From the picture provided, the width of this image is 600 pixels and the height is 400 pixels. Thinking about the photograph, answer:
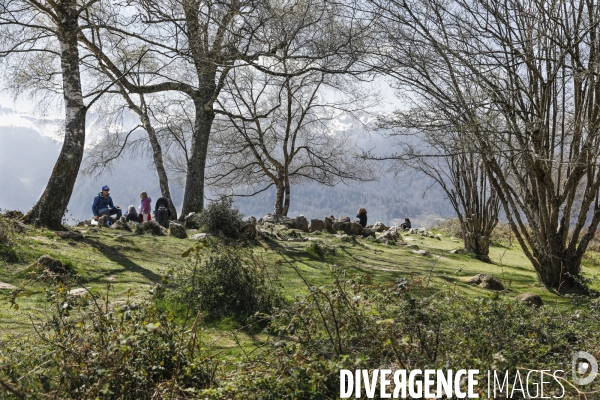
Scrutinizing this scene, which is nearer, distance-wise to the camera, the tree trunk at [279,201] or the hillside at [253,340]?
the hillside at [253,340]

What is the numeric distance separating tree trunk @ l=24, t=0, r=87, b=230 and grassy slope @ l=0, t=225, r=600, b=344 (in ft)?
2.47

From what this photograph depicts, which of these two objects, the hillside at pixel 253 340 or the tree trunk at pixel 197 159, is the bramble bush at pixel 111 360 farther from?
the tree trunk at pixel 197 159

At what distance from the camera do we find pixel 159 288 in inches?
142

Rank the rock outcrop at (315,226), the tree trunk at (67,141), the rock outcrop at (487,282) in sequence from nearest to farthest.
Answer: the rock outcrop at (487,282), the tree trunk at (67,141), the rock outcrop at (315,226)

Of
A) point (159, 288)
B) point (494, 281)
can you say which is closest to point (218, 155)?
point (494, 281)

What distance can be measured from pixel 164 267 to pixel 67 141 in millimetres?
4281

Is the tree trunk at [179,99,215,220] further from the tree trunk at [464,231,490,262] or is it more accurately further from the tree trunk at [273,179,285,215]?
the tree trunk at [464,231,490,262]

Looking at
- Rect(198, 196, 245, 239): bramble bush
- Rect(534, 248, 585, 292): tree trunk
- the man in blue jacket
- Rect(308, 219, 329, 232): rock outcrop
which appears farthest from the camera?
Rect(308, 219, 329, 232): rock outcrop

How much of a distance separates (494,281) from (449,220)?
20.6 metres

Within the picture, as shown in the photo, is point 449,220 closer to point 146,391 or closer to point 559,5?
point 559,5

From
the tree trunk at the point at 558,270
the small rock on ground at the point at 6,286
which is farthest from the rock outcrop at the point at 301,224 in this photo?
the small rock on ground at the point at 6,286

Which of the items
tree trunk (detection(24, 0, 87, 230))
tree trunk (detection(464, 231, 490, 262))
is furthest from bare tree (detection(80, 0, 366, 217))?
tree trunk (detection(464, 231, 490, 262))

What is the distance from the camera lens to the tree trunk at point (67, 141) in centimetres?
936

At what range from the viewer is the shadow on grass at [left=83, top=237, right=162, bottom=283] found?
275 inches
